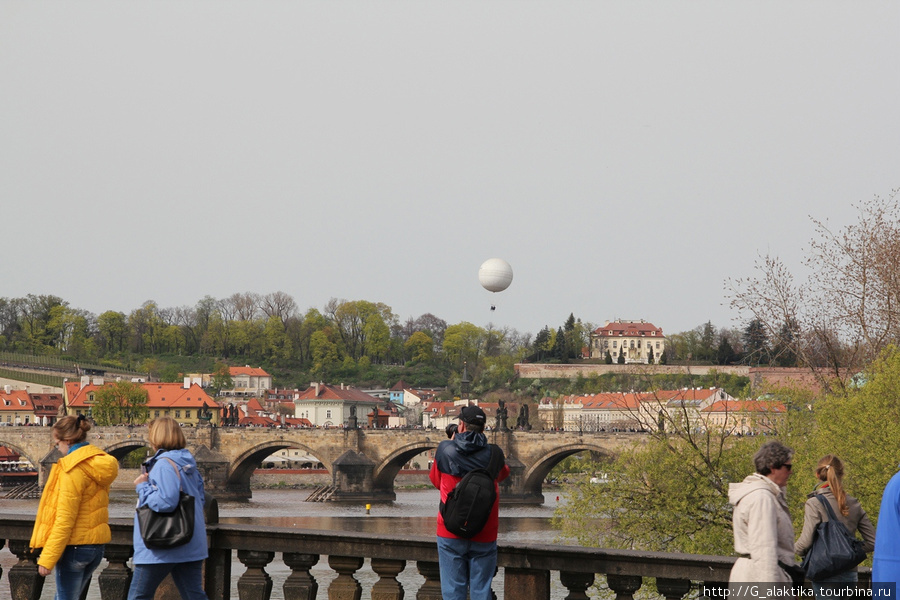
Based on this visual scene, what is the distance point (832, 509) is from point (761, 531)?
4.01 ft

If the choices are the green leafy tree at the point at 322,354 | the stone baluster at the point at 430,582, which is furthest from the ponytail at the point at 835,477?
the green leafy tree at the point at 322,354

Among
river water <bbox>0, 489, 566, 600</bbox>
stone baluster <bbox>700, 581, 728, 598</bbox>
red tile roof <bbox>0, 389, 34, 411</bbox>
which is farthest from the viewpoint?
red tile roof <bbox>0, 389, 34, 411</bbox>

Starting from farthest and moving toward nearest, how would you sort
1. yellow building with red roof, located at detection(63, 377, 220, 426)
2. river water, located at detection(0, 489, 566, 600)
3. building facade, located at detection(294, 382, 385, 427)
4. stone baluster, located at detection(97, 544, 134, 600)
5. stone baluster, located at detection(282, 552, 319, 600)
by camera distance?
building facade, located at detection(294, 382, 385, 427) → yellow building with red roof, located at detection(63, 377, 220, 426) → river water, located at detection(0, 489, 566, 600) → stone baluster, located at detection(97, 544, 134, 600) → stone baluster, located at detection(282, 552, 319, 600)

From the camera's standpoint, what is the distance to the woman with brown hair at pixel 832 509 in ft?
19.8

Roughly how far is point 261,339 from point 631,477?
119 m

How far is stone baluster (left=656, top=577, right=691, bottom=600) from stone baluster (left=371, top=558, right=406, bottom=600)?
1542mm

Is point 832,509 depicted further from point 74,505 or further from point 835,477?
point 74,505

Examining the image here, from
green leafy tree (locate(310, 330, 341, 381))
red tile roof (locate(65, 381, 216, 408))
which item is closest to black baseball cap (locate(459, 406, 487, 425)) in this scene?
red tile roof (locate(65, 381, 216, 408))

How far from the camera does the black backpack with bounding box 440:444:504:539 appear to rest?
6.39 meters

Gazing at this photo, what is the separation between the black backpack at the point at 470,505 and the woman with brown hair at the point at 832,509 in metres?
1.57

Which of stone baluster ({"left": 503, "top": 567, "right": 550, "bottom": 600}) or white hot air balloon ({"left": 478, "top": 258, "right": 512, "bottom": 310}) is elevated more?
white hot air balloon ({"left": 478, "top": 258, "right": 512, "bottom": 310})

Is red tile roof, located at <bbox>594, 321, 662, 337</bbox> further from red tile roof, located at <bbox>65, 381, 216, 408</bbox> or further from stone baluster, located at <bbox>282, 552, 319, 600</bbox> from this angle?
stone baluster, located at <bbox>282, 552, 319, 600</bbox>

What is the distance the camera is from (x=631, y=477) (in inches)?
853

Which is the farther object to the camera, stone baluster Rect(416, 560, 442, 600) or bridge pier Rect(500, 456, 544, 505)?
bridge pier Rect(500, 456, 544, 505)
